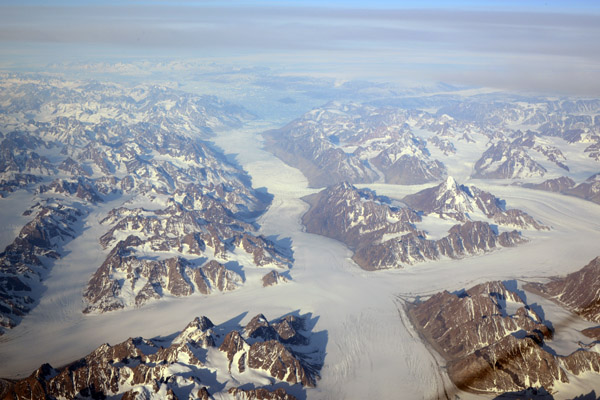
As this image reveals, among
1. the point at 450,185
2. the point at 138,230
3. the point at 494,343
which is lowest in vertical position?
the point at 138,230

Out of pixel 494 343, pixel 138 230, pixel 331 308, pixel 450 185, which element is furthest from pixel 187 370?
pixel 450 185

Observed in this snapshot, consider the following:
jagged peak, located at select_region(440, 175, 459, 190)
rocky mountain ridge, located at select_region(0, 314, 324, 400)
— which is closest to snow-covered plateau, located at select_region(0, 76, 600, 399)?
rocky mountain ridge, located at select_region(0, 314, 324, 400)

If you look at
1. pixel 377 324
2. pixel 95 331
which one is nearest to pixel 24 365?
pixel 95 331

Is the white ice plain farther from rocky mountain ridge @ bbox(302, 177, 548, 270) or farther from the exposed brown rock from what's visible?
the exposed brown rock

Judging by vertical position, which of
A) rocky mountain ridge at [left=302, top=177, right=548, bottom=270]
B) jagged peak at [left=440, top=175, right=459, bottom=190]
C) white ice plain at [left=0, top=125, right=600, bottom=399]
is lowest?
white ice plain at [left=0, top=125, right=600, bottom=399]

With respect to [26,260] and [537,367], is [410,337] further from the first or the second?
[26,260]

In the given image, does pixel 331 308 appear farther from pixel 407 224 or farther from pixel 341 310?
pixel 407 224

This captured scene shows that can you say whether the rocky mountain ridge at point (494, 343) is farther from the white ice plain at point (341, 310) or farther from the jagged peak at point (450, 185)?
the jagged peak at point (450, 185)

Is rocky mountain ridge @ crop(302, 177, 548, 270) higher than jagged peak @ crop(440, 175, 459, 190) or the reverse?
the reverse

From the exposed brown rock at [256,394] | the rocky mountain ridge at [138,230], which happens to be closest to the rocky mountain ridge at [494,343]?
the exposed brown rock at [256,394]
